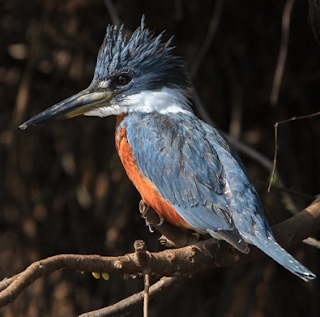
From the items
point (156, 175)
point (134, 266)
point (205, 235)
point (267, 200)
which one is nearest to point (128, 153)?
point (156, 175)

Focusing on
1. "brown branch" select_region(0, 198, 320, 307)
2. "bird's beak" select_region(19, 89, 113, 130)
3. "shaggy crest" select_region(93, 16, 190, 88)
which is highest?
"shaggy crest" select_region(93, 16, 190, 88)

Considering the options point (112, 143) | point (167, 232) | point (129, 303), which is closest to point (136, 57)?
point (167, 232)

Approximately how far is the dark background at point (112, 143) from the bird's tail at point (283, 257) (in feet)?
4.94

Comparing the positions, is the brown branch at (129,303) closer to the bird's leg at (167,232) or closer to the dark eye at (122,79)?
the bird's leg at (167,232)

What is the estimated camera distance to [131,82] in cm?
279

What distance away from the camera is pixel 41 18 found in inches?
148

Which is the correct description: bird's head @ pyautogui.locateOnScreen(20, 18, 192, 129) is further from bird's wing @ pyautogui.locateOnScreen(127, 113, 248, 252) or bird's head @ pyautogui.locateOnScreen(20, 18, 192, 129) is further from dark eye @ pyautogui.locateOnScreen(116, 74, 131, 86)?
bird's wing @ pyautogui.locateOnScreen(127, 113, 248, 252)

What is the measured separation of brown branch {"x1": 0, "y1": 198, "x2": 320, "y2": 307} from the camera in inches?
68.0

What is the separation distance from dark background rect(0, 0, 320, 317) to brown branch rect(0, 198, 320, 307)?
4.56ft

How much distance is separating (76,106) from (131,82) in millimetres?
→ 214

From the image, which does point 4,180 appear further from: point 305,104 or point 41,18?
point 305,104

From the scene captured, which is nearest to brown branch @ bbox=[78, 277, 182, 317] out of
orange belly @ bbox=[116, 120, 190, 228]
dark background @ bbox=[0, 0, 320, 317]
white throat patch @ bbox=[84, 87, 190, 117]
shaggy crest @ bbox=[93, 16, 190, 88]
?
orange belly @ bbox=[116, 120, 190, 228]

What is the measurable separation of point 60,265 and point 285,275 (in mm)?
2257

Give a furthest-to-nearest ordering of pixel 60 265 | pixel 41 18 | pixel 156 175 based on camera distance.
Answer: pixel 41 18 → pixel 156 175 → pixel 60 265
